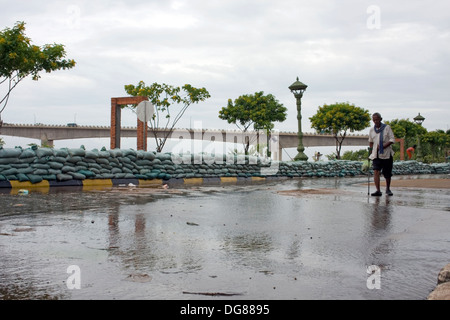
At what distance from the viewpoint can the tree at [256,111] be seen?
4403 centimetres

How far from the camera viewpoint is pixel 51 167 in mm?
10961

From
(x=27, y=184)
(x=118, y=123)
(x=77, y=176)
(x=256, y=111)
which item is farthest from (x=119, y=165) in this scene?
(x=256, y=111)

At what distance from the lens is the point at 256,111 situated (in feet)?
145

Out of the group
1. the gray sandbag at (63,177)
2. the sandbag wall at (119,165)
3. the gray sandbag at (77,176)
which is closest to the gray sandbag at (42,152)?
the sandbag wall at (119,165)

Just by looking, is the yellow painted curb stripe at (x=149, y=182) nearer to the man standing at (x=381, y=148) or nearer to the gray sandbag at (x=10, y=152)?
the gray sandbag at (x=10, y=152)

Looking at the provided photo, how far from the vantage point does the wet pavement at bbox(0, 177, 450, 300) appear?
7.96ft

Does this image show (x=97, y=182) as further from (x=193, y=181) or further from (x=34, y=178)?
(x=193, y=181)

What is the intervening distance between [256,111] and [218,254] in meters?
41.4


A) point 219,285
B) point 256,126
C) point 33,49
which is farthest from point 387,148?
point 256,126

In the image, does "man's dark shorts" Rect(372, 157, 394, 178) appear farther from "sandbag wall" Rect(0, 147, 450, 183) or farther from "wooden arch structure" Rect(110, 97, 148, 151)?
"wooden arch structure" Rect(110, 97, 148, 151)

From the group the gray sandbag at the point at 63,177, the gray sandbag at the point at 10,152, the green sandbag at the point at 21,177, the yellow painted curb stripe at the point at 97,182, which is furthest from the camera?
the yellow painted curb stripe at the point at 97,182

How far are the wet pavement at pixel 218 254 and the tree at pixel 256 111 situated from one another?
1514 inches
